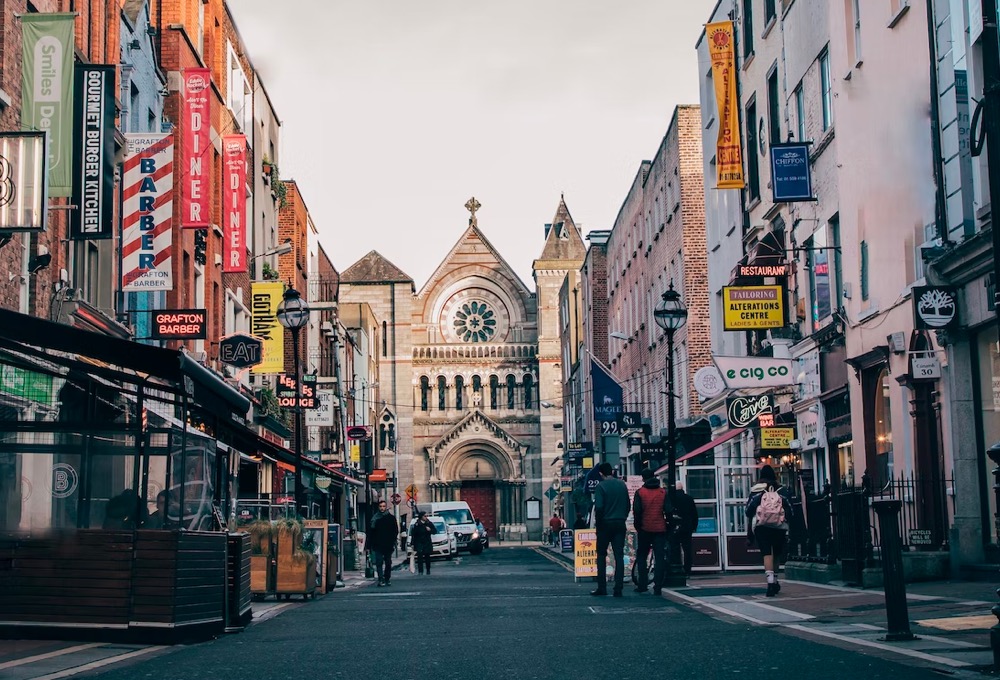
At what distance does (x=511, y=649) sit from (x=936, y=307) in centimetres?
951

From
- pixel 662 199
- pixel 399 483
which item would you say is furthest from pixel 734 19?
pixel 399 483

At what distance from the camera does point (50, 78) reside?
20016 millimetres

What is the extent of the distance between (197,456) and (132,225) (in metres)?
12.6

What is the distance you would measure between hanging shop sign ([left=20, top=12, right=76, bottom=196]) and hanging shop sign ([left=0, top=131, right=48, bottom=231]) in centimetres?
215

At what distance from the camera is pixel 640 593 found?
62.5ft

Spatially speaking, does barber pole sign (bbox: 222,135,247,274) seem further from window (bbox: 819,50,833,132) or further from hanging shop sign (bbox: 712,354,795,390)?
window (bbox: 819,50,833,132)

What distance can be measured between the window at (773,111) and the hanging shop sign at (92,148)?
45.2 ft

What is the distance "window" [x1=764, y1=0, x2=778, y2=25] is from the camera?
1132 inches

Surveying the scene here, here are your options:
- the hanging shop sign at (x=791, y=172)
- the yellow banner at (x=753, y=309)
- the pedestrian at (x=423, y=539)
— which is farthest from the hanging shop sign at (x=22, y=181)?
the pedestrian at (x=423, y=539)

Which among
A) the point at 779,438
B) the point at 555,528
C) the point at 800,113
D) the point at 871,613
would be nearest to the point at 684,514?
the point at 779,438

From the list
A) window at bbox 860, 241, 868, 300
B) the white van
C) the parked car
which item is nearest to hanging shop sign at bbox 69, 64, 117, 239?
window at bbox 860, 241, 868, 300

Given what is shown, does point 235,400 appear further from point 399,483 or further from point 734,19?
point 399,483

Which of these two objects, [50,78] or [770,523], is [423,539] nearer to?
[770,523]

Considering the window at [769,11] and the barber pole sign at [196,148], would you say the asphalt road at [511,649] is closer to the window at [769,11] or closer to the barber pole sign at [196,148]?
the barber pole sign at [196,148]
